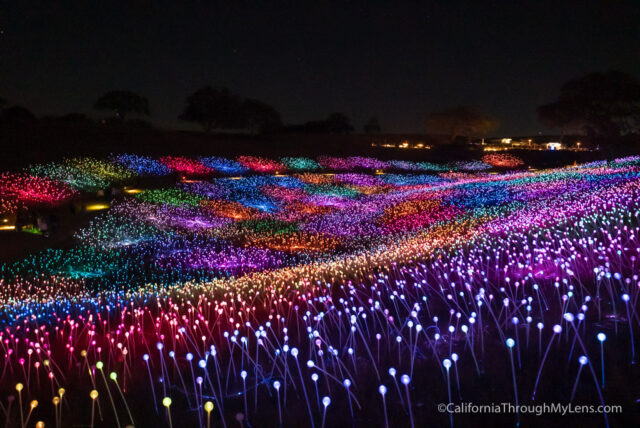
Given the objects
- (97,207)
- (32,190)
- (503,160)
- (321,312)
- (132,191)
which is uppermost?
(503,160)

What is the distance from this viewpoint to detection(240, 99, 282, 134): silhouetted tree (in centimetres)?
5600

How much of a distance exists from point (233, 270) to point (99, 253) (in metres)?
4.92

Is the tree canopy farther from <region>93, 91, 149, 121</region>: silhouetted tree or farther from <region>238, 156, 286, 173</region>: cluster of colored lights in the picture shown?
<region>238, 156, 286, 173</region>: cluster of colored lights

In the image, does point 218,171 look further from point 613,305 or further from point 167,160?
point 613,305

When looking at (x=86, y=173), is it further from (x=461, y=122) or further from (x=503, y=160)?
(x=461, y=122)

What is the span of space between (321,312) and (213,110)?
49.4 metres

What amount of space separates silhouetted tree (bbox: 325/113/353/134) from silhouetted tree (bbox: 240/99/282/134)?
22.0 metres

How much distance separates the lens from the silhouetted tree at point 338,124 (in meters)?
80.6

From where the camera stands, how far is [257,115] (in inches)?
2233

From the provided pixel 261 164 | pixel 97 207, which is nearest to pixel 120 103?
pixel 261 164

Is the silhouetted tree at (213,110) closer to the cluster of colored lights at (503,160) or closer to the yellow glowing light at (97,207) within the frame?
the cluster of colored lights at (503,160)

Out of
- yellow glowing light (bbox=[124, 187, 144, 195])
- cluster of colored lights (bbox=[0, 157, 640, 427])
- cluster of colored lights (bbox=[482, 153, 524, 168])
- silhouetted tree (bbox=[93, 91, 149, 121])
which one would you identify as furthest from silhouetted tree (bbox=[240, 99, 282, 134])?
cluster of colored lights (bbox=[0, 157, 640, 427])

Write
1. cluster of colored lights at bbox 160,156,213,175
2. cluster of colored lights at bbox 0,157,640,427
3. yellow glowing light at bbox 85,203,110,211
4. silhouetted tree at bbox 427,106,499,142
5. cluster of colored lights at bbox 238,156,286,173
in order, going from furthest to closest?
silhouetted tree at bbox 427,106,499,142
cluster of colored lights at bbox 238,156,286,173
cluster of colored lights at bbox 160,156,213,175
yellow glowing light at bbox 85,203,110,211
cluster of colored lights at bbox 0,157,640,427

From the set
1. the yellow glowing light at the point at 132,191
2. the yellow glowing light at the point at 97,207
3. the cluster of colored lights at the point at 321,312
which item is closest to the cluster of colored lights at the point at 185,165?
the yellow glowing light at the point at 132,191
